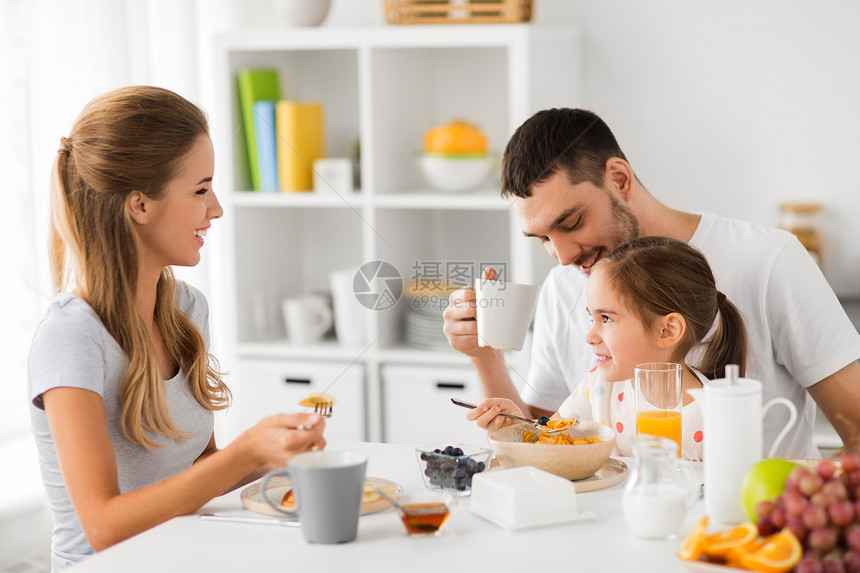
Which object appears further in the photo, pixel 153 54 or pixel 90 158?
pixel 153 54

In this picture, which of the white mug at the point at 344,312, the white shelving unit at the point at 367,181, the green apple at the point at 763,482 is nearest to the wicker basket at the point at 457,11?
the white shelving unit at the point at 367,181

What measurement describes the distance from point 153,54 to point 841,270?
2.17 m

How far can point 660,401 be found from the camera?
1349mm

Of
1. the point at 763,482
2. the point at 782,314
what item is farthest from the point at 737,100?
the point at 763,482

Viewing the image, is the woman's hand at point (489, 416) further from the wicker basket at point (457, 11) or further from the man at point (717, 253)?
the wicker basket at point (457, 11)

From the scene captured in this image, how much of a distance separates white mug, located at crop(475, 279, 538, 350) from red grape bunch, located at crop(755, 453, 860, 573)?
1.49 ft

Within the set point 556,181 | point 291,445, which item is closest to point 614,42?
point 556,181

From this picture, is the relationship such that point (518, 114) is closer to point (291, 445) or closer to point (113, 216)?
point (113, 216)

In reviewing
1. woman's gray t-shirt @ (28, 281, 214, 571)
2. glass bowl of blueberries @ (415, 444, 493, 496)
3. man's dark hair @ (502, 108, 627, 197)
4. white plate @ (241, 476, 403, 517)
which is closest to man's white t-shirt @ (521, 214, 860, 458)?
man's dark hair @ (502, 108, 627, 197)

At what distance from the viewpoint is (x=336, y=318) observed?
279 centimetres

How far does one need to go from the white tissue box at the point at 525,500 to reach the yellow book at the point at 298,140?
1.81 metres

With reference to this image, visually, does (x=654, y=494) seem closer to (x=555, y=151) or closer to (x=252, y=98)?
(x=555, y=151)

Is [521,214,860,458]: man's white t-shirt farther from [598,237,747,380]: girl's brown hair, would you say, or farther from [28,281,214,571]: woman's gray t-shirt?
[28,281,214,571]: woman's gray t-shirt

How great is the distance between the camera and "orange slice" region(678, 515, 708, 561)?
1021mm
